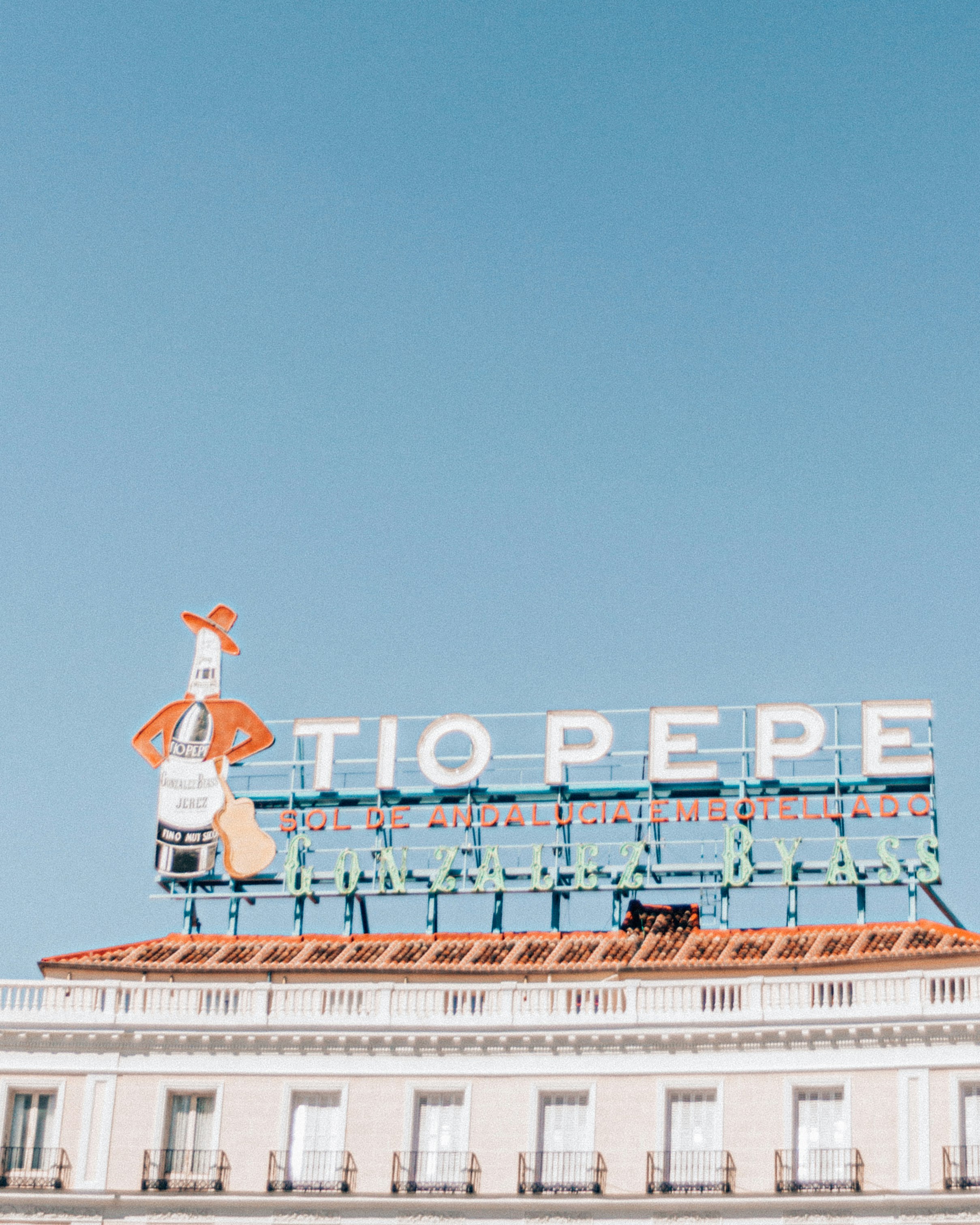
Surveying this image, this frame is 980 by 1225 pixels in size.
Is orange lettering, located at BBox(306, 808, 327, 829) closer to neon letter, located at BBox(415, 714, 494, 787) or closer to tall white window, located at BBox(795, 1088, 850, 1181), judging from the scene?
neon letter, located at BBox(415, 714, 494, 787)

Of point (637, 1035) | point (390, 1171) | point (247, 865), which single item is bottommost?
point (390, 1171)

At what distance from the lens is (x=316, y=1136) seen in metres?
69.1

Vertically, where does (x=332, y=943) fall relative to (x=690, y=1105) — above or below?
above

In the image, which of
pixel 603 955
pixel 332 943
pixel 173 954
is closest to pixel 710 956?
pixel 603 955

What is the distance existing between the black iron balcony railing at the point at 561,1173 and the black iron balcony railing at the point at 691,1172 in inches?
60.0

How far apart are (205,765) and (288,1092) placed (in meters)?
20.9

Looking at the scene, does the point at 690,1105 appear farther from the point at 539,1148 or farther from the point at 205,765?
the point at 205,765

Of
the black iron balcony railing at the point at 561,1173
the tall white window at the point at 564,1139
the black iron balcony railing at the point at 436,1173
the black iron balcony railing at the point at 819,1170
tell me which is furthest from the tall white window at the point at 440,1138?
the black iron balcony railing at the point at 819,1170

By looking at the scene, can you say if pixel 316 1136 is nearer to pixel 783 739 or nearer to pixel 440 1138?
pixel 440 1138

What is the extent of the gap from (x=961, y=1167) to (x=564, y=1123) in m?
11.8

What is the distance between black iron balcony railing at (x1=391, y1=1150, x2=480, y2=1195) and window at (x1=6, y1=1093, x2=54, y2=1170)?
438 inches

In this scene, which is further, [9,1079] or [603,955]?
[603,955]

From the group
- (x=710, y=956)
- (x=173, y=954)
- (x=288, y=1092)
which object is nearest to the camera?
(x=288, y=1092)

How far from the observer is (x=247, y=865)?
84.6 meters
